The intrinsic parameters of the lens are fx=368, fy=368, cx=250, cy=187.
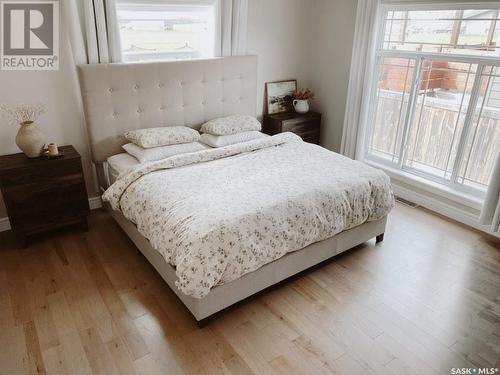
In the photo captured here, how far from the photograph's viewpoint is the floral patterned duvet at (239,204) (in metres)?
2.00

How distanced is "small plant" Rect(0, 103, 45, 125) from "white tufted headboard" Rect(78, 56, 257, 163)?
37 centimetres

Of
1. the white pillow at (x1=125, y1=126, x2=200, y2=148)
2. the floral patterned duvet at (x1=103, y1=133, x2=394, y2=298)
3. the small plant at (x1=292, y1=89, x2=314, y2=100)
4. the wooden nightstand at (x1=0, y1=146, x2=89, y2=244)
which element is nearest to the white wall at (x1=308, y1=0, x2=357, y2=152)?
the small plant at (x1=292, y1=89, x2=314, y2=100)

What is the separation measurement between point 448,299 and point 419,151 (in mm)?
1802

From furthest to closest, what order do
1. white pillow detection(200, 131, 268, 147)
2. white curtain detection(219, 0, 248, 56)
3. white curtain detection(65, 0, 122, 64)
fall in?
white curtain detection(219, 0, 248, 56) → white pillow detection(200, 131, 268, 147) → white curtain detection(65, 0, 122, 64)

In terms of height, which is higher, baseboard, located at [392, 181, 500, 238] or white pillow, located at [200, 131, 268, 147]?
white pillow, located at [200, 131, 268, 147]

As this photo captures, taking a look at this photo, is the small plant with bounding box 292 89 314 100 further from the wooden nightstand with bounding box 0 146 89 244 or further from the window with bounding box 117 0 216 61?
the wooden nightstand with bounding box 0 146 89 244

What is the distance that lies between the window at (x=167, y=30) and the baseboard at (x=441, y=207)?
2412 mm

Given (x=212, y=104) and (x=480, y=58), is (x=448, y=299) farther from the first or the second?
(x=212, y=104)

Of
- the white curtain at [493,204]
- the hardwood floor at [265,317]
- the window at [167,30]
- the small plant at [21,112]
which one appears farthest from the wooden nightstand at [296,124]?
the small plant at [21,112]

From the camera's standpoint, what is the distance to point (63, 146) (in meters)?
3.09

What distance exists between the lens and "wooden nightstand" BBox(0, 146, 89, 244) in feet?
8.73

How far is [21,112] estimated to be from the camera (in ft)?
8.93

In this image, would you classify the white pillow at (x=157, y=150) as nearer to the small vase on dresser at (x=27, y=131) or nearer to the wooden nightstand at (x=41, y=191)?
the wooden nightstand at (x=41, y=191)

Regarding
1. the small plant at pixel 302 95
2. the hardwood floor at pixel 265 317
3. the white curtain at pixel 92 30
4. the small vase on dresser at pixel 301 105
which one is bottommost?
the hardwood floor at pixel 265 317
